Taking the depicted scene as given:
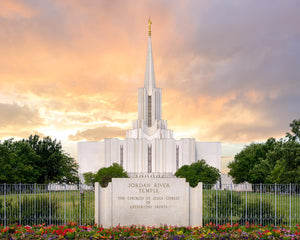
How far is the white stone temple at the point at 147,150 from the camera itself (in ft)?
256

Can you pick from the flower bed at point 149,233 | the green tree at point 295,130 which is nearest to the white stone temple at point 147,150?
the green tree at point 295,130

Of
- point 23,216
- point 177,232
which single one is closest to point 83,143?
point 23,216

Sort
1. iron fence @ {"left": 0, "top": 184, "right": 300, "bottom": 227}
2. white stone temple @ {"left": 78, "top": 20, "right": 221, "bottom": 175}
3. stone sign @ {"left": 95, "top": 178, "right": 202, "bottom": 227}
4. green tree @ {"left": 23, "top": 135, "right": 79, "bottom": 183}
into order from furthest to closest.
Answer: white stone temple @ {"left": 78, "top": 20, "right": 221, "bottom": 175}
green tree @ {"left": 23, "top": 135, "right": 79, "bottom": 183}
iron fence @ {"left": 0, "top": 184, "right": 300, "bottom": 227}
stone sign @ {"left": 95, "top": 178, "right": 202, "bottom": 227}

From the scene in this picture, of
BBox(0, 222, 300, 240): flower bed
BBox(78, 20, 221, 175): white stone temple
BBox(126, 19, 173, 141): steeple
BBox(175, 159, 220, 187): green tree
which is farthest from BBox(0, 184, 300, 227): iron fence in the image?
BBox(126, 19, 173, 141): steeple

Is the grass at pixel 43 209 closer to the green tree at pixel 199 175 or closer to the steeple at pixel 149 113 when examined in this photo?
the green tree at pixel 199 175

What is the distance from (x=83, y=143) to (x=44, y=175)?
125ft

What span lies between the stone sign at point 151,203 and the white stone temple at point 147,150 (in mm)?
61975

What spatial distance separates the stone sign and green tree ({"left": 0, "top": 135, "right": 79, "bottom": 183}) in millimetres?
25615

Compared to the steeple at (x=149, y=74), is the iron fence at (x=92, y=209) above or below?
below

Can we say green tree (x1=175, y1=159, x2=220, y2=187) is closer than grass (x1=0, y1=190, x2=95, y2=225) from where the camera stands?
No

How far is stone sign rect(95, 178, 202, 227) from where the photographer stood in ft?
45.1

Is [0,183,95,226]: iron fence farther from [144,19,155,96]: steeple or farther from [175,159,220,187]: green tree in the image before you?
[144,19,155,96]: steeple

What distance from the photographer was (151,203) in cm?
1384

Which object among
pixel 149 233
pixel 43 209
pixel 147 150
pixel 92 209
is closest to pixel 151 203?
pixel 149 233
